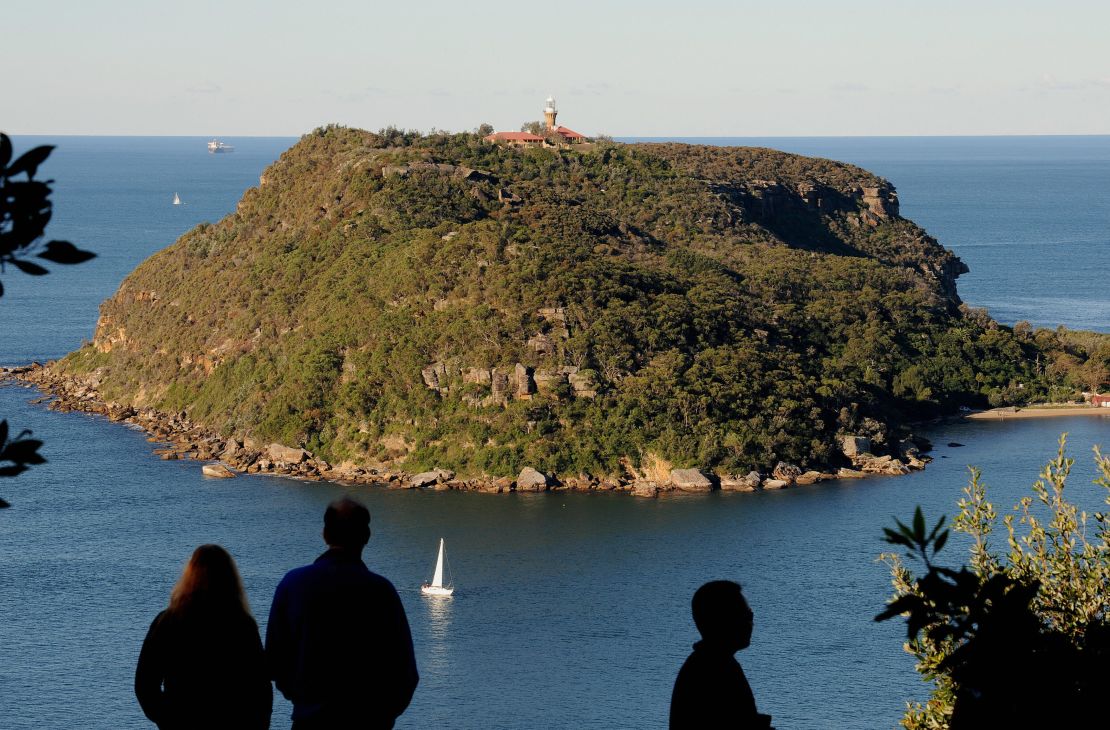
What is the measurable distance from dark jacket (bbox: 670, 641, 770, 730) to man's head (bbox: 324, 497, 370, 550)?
1.47m

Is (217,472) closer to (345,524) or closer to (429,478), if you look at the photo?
(429,478)

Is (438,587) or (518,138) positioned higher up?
(518,138)

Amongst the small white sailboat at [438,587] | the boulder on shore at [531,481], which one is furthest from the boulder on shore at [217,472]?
the small white sailboat at [438,587]

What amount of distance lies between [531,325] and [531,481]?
9461mm

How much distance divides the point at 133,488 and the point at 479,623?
835 inches

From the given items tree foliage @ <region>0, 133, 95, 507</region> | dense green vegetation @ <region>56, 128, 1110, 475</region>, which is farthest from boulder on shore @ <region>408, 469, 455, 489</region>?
tree foliage @ <region>0, 133, 95, 507</region>

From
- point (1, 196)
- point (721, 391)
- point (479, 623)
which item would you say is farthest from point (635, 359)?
point (1, 196)

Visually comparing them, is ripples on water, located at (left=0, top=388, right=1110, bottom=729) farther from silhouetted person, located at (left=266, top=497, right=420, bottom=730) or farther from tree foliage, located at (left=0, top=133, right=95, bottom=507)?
tree foliage, located at (left=0, top=133, right=95, bottom=507)

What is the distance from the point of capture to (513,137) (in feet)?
331

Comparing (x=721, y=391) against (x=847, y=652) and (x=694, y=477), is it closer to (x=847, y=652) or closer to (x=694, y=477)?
(x=694, y=477)

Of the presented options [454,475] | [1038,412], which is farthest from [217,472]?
[1038,412]

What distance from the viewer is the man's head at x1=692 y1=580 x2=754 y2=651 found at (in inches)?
225

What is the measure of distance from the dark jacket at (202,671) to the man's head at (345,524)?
481mm

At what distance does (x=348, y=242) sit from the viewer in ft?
Answer: 254
